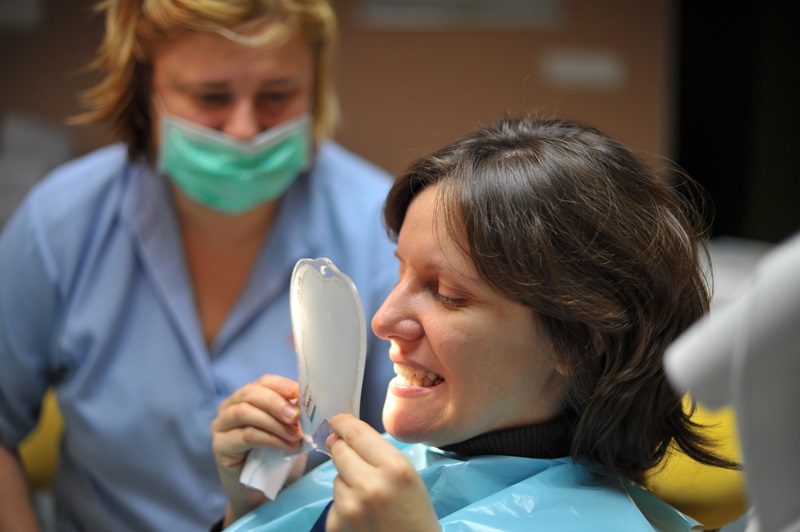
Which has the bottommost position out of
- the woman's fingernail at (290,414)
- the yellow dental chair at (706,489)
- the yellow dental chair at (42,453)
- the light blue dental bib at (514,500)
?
the yellow dental chair at (42,453)

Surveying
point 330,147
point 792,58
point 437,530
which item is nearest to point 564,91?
point 792,58

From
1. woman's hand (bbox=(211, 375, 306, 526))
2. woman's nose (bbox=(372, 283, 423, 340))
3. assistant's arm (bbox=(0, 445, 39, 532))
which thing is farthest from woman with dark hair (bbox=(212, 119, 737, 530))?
assistant's arm (bbox=(0, 445, 39, 532))

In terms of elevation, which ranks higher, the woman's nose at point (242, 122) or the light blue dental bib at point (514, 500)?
the woman's nose at point (242, 122)

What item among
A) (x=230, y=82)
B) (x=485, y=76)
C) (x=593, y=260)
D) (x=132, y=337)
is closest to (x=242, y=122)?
(x=230, y=82)

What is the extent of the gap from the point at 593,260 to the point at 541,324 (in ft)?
0.28

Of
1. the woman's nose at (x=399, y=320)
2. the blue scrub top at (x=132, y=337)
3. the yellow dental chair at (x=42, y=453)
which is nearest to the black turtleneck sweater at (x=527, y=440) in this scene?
the woman's nose at (x=399, y=320)

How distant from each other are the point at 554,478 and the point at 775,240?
2282mm

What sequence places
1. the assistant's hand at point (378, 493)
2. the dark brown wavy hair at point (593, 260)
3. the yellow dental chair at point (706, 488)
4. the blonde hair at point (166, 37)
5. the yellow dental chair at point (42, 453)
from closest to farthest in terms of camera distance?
the assistant's hand at point (378, 493)
the dark brown wavy hair at point (593, 260)
the yellow dental chair at point (706, 488)
the blonde hair at point (166, 37)
the yellow dental chair at point (42, 453)

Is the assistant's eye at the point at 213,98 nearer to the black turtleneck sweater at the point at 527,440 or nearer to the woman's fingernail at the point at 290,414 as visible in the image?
the woman's fingernail at the point at 290,414

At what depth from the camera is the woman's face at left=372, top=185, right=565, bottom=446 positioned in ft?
3.05

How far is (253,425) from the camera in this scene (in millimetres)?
1067

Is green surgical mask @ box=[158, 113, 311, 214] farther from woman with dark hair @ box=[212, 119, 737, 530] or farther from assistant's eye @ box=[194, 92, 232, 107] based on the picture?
woman with dark hair @ box=[212, 119, 737, 530]

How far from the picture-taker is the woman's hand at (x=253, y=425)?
1.05 m

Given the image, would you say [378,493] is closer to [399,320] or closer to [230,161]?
[399,320]
